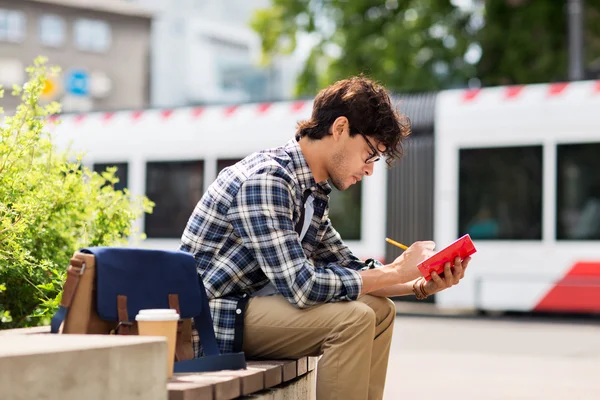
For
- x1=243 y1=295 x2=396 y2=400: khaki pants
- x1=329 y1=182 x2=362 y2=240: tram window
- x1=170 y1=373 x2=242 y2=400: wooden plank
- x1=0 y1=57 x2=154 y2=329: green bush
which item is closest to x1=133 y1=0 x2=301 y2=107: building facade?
x1=329 y1=182 x2=362 y2=240: tram window

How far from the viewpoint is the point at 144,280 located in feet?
10.5

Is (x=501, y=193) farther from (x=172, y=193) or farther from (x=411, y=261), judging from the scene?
(x=411, y=261)

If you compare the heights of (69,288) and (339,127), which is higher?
(339,127)

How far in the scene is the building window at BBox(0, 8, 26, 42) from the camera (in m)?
51.4

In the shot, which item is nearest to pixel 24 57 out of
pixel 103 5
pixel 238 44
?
pixel 103 5

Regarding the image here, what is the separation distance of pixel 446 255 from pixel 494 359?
5083 millimetres

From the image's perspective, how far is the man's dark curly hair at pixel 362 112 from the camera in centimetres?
372

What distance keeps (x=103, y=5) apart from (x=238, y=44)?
56.7ft

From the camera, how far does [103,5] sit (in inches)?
2152

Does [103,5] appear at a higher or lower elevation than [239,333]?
higher

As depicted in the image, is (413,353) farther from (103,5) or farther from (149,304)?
(103,5)

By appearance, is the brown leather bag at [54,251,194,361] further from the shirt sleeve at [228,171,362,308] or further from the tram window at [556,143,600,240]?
the tram window at [556,143,600,240]

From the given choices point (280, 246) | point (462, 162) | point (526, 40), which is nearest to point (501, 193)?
point (462, 162)

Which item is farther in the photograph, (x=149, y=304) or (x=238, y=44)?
(x=238, y=44)
